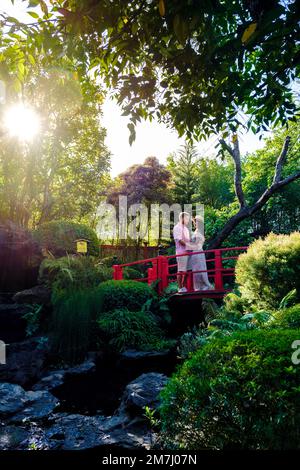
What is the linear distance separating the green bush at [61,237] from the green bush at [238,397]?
1163 cm

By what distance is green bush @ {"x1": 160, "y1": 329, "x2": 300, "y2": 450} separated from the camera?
2.50 meters

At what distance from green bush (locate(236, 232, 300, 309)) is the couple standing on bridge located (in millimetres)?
3003

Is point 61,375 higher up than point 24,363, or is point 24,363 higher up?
point 24,363

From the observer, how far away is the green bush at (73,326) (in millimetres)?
8258

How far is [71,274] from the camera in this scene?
405 inches

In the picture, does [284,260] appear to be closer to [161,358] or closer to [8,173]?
[161,358]

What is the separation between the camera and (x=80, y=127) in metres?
21.5

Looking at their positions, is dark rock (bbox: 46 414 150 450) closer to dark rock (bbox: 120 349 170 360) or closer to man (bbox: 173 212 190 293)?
dark rock (bbox: 120 349 170 360)

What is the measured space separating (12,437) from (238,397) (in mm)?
3362

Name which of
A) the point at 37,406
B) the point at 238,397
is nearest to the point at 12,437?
the point at 37,406

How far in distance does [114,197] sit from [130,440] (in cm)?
1927

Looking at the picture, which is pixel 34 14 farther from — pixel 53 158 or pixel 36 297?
pixel 53 158

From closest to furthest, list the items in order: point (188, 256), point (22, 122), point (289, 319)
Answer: point (289, 319), point (188, 256), point (22, 122)

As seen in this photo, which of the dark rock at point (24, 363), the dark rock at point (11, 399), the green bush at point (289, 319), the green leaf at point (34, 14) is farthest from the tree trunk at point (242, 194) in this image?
the green leaf at point (34, 14)
